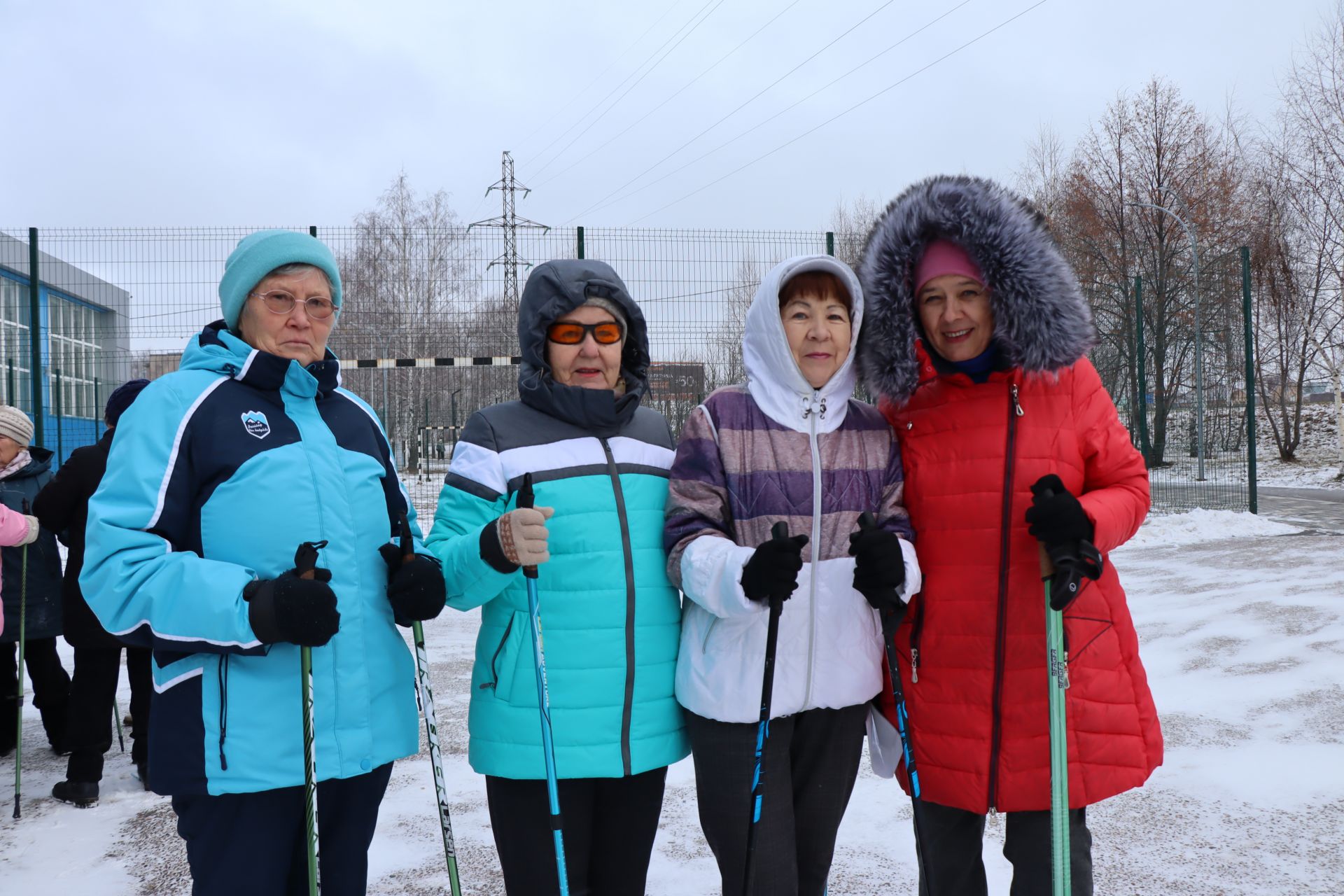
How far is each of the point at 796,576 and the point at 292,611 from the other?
105cm

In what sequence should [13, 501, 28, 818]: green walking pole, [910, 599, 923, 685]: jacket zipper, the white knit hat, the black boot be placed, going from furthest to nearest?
the white knit hat → [13, 501, 28, 818]: green walking pole → the black boot → [910, 599, 923, 685]: jacket zipper

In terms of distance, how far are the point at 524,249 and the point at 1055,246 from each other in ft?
24.1

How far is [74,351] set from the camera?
986 cm

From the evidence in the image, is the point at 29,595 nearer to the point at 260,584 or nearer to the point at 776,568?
the point at 260,584

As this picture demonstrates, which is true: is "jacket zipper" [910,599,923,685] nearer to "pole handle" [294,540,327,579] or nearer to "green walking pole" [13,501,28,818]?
"pole handle" [294,540,327,579]

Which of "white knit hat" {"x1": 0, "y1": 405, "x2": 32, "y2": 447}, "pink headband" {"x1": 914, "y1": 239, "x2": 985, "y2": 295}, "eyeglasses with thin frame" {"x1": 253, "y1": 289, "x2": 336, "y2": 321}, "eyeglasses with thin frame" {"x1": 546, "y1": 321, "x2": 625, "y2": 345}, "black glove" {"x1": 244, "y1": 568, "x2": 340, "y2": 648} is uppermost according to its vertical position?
"pink headband" {"x1": 914, "y1": 239, "x2": 985, "y2": 295}

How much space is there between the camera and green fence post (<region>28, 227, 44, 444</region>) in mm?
9367

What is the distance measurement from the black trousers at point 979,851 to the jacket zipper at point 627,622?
2.64 ft

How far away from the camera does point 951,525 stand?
2.22 meters

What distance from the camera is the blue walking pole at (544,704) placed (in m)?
2.01

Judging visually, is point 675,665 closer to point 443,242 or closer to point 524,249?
point 524,249

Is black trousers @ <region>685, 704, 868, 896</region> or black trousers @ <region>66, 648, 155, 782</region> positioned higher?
black trousers @ <region>685, 704, 868, 896</region>

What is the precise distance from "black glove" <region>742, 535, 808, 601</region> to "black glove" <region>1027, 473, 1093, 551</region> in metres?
0.53

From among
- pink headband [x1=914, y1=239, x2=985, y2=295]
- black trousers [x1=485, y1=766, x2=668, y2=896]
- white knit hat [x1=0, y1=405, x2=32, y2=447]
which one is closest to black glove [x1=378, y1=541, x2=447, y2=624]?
black trousers [x1=485, y1=766, x2=668, y2=896]
